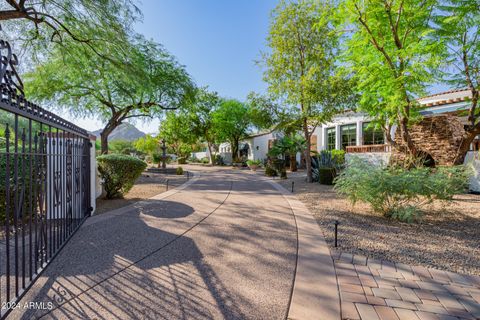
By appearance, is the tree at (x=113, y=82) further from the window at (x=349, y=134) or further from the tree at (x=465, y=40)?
the window at (x=349, y=134)

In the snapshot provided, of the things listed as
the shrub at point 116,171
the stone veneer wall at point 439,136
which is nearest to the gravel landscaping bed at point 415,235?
the stone veneer wall at point 439,136

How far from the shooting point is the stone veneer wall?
383 inches

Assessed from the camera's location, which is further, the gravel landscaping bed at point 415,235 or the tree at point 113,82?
the tree at point 113,82

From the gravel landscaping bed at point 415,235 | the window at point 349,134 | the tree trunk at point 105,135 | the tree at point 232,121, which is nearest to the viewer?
the gravel landscaping bed at point 415,235

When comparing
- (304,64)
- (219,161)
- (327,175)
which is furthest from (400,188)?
(219,161)

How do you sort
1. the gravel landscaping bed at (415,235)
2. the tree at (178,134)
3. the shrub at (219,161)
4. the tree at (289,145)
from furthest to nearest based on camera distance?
the shrub at (219,161) → the tree at (178,134) → the tree at (289,145) → the gravel landscaping bed at (415,235)

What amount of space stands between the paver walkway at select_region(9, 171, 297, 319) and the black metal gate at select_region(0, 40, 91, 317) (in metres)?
0.26

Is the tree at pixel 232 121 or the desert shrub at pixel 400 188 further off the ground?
the tree at pixel 232 121

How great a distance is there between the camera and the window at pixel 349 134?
61.3ft

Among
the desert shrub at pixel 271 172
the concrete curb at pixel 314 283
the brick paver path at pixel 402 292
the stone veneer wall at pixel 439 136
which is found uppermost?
the stone veneer wall at pixel 439 136

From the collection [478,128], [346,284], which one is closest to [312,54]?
[478,128]

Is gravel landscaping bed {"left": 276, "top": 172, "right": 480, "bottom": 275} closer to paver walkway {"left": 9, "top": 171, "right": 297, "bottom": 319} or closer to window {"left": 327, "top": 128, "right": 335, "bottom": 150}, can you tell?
paver walkway {"left": 9, "top": 171, "right": 297, "bottom": 319}

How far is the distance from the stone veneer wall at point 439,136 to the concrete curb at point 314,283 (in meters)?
7.81

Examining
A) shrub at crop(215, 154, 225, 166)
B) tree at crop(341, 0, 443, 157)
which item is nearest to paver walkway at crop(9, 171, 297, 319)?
tree at crop(341, 0, 443, 157)
